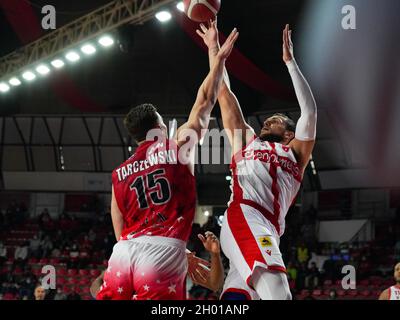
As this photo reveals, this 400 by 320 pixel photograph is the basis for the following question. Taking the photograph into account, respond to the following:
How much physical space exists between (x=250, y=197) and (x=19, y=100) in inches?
779

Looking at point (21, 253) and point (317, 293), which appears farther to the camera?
point (21, 253)

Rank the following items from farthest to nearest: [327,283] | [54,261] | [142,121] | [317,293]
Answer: [54,261], [327,283], [317,293], [142,121]

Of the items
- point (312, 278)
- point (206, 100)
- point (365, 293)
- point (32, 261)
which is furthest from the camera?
point (32, 261)

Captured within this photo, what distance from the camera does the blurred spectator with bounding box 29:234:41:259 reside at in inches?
810

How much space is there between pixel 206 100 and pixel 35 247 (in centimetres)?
1853

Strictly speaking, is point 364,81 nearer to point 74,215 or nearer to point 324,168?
point 324,168

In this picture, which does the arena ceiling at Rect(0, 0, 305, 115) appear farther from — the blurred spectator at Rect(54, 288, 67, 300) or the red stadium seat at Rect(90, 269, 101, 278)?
the blurred spectator at Rect(54, 288, 67, 300)

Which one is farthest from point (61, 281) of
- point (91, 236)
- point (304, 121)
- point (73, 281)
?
point (304, 121)

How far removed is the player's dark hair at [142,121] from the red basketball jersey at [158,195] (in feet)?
0.43

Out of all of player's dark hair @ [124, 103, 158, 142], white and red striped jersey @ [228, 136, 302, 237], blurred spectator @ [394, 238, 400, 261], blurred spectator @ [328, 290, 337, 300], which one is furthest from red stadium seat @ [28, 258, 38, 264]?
player's dark hair @ [124, 103, 158, 142]

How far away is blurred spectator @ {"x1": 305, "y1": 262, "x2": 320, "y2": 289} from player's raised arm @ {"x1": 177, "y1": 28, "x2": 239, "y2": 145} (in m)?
12.6

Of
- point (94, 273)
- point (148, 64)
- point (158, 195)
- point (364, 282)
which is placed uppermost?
point (148, 64)

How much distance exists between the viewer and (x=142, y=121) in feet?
13.8

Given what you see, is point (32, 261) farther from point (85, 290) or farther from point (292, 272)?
point (292, 272)
